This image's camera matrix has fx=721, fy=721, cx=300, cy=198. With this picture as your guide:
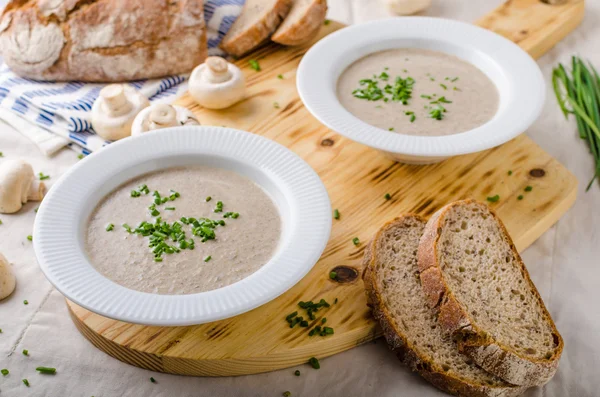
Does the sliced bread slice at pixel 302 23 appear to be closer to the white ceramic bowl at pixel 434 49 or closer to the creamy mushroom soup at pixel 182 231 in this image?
the white ceramic bowl at pixel 434 49

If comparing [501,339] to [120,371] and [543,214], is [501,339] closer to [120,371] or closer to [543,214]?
[543,214]

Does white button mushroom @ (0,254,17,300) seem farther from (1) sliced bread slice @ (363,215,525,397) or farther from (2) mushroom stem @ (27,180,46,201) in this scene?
(1) sliced bread slice @ (363,215,525,397)

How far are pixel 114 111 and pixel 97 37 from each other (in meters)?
0.47

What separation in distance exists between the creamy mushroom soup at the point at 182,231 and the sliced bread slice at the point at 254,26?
1.21 meters

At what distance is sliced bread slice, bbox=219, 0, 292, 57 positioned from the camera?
3650 millimetres

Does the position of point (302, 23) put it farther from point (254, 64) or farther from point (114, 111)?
point (114, 111)

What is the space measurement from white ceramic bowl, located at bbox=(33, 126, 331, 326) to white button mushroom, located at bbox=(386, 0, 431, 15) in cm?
176

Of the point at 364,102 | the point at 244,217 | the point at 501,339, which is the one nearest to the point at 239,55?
the point at 364,102

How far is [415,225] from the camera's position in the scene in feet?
8.81

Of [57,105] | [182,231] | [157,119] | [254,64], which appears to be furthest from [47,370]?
[254,64]

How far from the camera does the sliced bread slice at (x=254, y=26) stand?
3.65m

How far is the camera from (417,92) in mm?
3176

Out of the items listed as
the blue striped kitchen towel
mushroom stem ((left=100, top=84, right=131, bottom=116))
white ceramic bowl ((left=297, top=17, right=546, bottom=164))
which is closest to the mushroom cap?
the blue striped kitchen towel

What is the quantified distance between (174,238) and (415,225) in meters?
0.90
